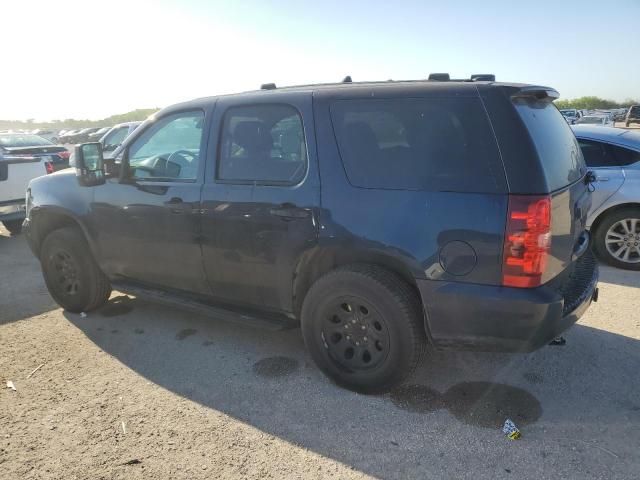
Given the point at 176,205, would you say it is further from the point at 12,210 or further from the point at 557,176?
the point at 12,210

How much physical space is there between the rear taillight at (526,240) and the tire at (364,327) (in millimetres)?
599

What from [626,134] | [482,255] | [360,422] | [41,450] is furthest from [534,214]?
[626,134]

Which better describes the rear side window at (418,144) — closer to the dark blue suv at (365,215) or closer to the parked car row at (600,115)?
the dark blue suv at (365,215)

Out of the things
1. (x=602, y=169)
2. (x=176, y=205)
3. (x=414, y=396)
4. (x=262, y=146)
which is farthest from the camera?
(x=602, y=169)

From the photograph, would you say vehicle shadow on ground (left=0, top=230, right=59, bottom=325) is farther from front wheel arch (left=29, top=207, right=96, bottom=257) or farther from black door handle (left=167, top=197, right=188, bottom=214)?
black door handle (left=167, top=197, right=188, bottom=214)

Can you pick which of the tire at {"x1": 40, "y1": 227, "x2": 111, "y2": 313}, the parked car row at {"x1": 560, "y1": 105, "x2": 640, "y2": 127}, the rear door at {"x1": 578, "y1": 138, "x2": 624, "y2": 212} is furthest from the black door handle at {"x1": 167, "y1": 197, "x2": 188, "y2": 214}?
the parked car row at {"x1": 560, "y1": 105, "x2": 640, "y2": 127}

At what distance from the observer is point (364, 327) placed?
2.98 m

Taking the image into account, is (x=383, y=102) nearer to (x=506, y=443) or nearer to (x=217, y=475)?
(x=506, y=443)

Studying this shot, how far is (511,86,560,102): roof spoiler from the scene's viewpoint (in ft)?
8.67

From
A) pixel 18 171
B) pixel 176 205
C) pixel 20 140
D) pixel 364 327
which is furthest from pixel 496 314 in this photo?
pixel 20 140

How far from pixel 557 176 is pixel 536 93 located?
1.64 ft

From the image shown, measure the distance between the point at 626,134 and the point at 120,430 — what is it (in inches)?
242

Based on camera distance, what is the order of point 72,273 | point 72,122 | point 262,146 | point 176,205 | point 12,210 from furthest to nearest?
point 72,122, point 12,210, point 72,273, point 176,205, point 262,146

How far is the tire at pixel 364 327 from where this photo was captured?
110 inches
